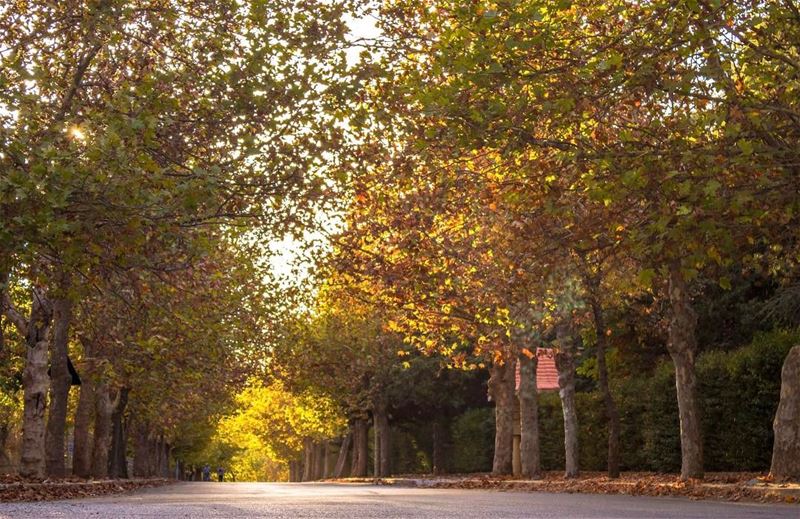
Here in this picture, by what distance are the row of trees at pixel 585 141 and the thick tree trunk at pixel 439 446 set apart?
96.9 feet

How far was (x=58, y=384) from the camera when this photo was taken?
28.4m

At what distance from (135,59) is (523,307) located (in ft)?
32.2

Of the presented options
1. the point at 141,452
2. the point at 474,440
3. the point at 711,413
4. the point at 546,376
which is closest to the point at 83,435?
the point at 711,413

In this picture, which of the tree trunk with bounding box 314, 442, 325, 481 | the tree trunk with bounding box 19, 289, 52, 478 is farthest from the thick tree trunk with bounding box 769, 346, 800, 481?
the tree trunk with bounding box 314, 442, 325, 481

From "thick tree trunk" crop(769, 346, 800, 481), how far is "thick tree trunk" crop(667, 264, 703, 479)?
3402mm

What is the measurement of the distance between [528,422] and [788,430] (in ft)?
41.5

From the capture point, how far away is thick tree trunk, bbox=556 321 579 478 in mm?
29016

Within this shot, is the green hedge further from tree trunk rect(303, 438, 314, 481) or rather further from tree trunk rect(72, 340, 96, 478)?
tree trunk rect(303, 438, 314, 481)

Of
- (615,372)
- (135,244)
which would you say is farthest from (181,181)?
(615,372)

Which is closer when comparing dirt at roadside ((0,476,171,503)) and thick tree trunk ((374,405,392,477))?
dirt at roadside ((0,476,171,503))

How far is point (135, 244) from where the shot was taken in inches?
606

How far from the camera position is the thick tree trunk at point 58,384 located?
Result: 1101 inches

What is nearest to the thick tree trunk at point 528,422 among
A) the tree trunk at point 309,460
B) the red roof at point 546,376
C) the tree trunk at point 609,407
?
the tree trunk at point 609,407

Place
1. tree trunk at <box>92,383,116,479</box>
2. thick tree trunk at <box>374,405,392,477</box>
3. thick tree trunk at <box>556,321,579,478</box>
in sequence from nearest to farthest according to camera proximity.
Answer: thick tree trunk at <box>556,321,579,478</box> → tree trunk at <box>92,383,116,479</box> → thick tree trunk at <box>374,405,392,477</box>
